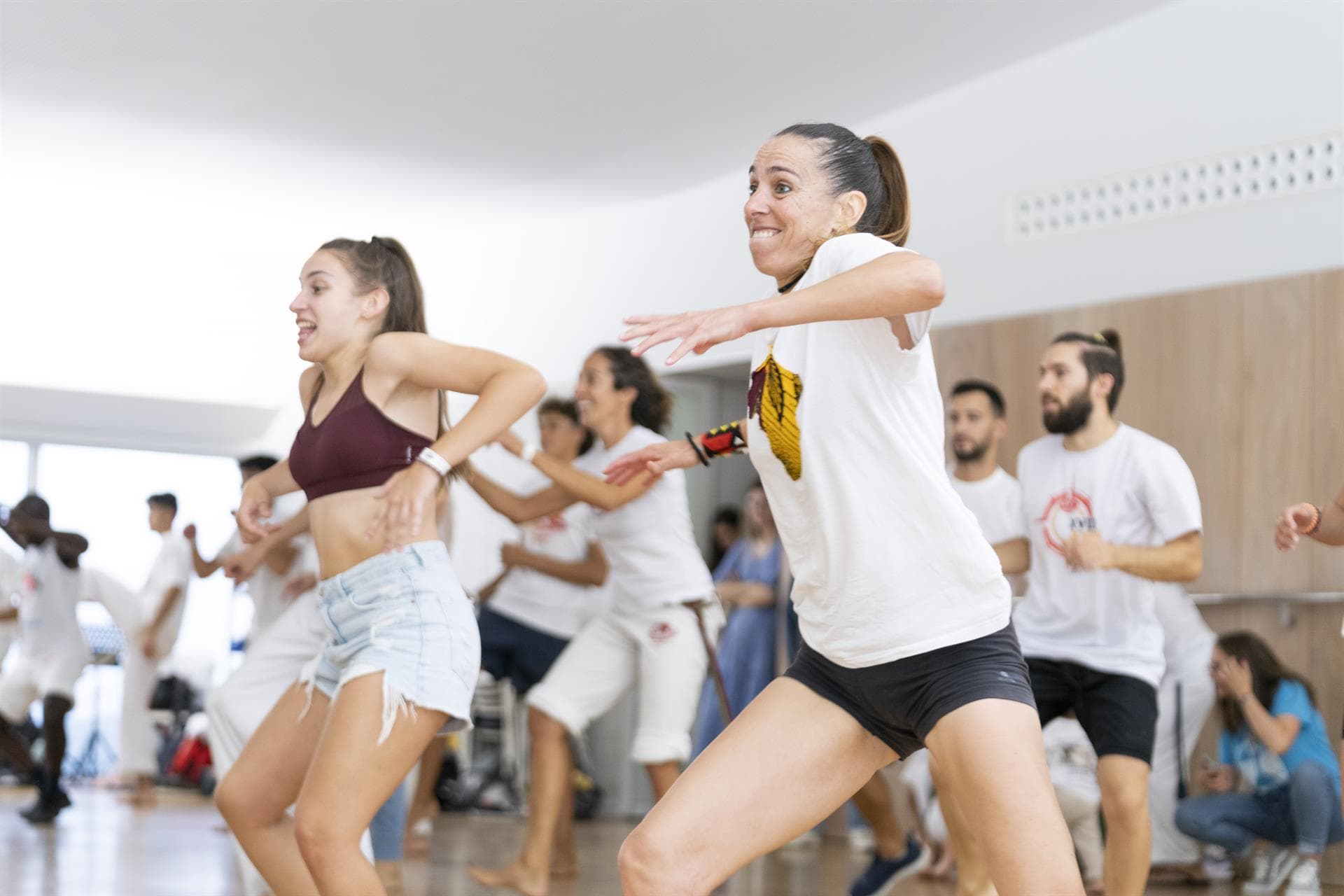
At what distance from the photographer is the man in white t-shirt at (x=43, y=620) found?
→ 7066 mm

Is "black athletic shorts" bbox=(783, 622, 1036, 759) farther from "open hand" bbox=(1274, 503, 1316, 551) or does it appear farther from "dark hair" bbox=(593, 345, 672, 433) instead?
"dark hair" bbox=(593, 345, 672, 433)

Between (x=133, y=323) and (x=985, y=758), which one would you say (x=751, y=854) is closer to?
(x=985, y=758)

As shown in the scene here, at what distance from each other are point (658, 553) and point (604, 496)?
625mm

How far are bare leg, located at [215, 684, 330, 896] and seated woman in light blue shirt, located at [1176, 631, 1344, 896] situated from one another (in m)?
3.32

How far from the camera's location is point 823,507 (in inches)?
80.3

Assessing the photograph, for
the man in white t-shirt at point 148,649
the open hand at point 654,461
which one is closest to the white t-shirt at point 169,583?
the man in white t-shirt at point 148,649

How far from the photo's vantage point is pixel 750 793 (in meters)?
2.05

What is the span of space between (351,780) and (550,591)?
3.52 metres

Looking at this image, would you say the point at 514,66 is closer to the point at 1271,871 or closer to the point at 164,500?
the point at 164,500

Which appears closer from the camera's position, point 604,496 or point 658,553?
point 604,496

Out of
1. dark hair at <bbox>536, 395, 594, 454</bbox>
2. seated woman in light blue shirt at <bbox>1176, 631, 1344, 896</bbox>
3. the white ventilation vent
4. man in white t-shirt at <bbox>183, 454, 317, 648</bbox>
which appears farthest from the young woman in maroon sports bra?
the white ventilation vent

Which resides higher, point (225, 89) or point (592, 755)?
point (225, 89)

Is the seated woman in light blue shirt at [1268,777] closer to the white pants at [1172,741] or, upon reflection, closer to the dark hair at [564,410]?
the white pants at [1172,741]

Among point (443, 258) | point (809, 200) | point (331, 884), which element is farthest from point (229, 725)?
point (443, 258)
